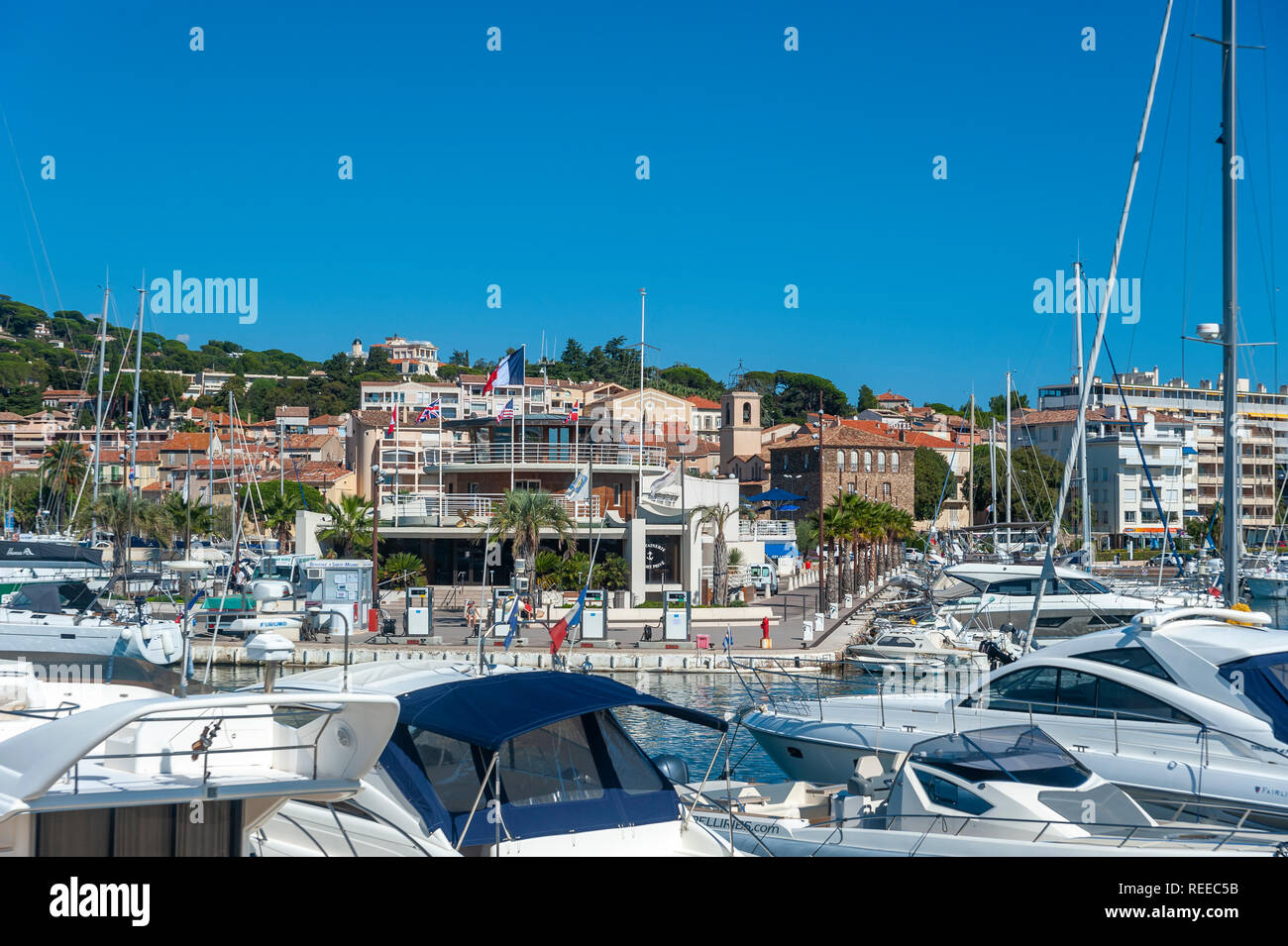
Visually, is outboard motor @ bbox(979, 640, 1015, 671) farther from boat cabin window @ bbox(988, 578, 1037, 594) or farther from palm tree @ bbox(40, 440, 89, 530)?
palm tree @ bbox(40, 440, 89, 530)

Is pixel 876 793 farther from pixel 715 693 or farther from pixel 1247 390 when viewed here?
pixel 1247 390

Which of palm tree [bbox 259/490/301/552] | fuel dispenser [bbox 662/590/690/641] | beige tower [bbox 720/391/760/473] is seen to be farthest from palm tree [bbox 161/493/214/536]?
beige tower [bbox 720/391/760/473]

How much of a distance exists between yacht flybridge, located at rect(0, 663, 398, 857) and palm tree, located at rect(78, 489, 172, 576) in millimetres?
37499

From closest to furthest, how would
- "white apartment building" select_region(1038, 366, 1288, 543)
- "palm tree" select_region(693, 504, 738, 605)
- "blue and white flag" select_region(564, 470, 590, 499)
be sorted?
"palm tree" select_region(693, 504, 738, 605) < "blue and white flag" select_region(564, 470, 590, 499) < "white apartment building" select_region(1038, 366, 1288, 543)

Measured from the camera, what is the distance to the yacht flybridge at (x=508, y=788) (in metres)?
8.49

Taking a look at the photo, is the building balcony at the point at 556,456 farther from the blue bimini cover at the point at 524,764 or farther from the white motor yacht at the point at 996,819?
the blue bimini cover at the point at 524,764

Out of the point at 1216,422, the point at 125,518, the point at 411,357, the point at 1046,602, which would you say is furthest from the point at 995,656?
the point at 411,357

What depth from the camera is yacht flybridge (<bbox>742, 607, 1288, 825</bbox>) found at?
37.7 feet

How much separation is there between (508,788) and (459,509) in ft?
128

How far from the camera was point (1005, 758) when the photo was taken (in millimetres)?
10117

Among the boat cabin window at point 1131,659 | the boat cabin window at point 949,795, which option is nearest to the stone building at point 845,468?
the boat cabin window at point 1131,659

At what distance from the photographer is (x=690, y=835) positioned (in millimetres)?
9477

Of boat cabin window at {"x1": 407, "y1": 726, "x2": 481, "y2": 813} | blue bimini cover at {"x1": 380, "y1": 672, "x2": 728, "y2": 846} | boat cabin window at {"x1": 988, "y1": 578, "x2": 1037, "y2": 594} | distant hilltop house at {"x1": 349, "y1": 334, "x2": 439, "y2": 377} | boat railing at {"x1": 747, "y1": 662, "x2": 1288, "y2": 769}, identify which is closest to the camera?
blue bimini cover at {"x1": 380, "y1": 672, "x2": 728, "y2": 846}

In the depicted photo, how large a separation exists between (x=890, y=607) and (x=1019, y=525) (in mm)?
11119
